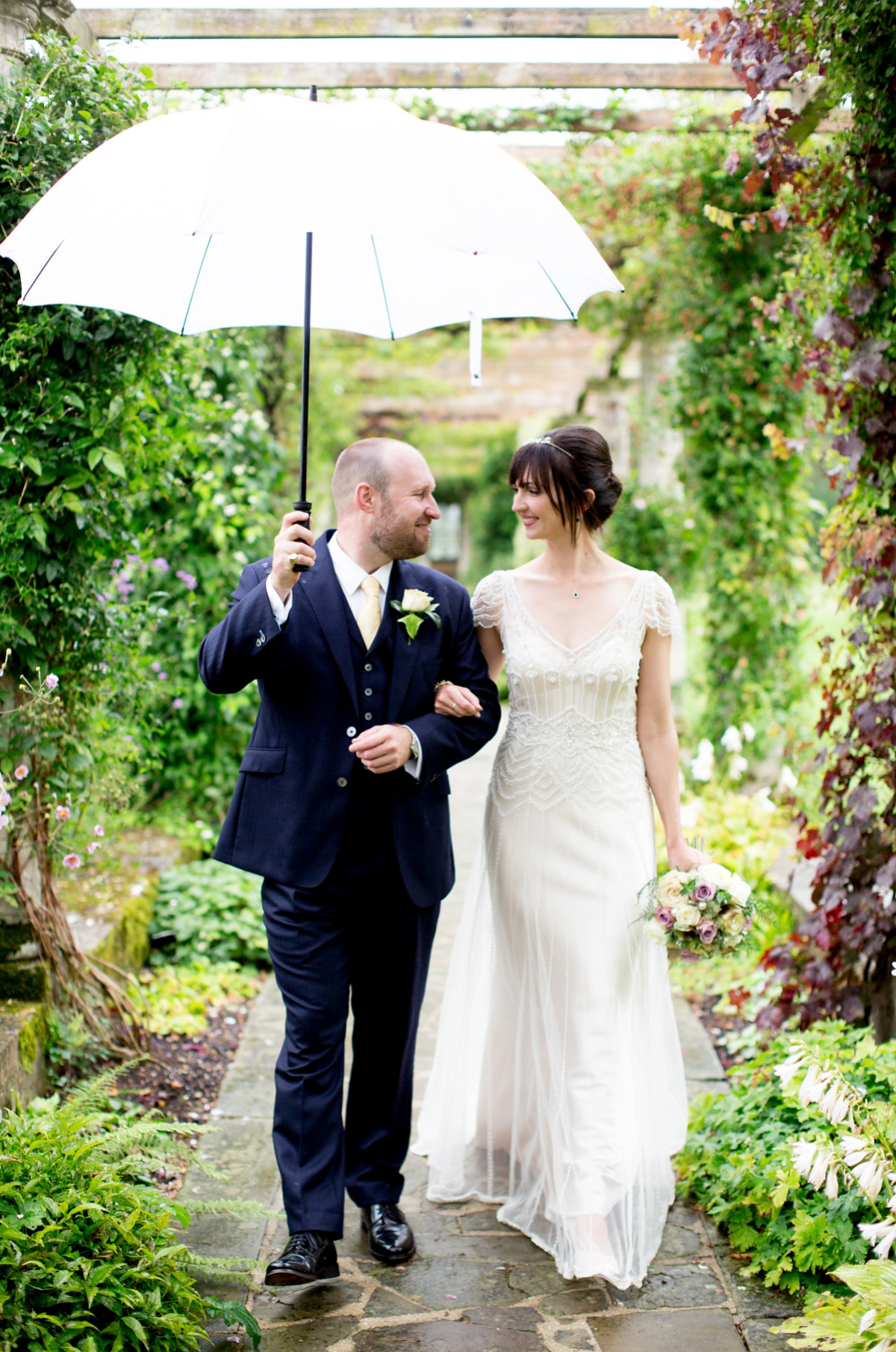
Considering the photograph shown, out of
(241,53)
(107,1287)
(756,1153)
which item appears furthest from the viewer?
(241,53)

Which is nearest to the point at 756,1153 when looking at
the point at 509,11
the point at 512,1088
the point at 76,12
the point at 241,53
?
the point at 512,1088

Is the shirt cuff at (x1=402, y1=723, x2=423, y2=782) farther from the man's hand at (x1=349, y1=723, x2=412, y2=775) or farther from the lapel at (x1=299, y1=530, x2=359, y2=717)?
the lapel at (x1=299, y1=530, x2=359, y2=717)

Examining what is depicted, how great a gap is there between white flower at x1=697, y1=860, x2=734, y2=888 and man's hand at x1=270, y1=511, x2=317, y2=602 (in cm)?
125

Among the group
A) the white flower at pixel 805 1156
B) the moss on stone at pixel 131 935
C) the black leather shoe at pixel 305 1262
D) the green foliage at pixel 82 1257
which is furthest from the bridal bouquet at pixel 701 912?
the moss on stone at pixel 131 935

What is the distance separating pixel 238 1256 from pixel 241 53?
493cm

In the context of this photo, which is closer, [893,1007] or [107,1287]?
[107,1287]

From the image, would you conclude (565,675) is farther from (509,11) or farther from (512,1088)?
(509,11)

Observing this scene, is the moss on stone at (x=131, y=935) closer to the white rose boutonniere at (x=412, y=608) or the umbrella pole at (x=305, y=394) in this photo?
the white rose boutonniere at (x=412, y=608)

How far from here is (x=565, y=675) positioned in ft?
10.3

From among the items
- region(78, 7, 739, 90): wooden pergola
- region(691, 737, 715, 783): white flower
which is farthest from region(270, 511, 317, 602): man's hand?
region(691, 737, 715, 783): white flower

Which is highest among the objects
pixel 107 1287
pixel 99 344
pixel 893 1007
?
pixel 99 344

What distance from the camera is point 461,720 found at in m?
2.99

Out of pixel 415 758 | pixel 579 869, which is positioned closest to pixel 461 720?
pixel 415 758

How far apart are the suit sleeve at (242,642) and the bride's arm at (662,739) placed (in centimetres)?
103
